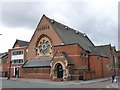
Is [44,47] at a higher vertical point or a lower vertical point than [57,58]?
higher

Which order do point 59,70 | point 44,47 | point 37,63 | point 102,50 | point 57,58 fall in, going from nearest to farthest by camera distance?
point 57,58 → point 59,70 → point 37,63 → point 44,47 → point 102,50

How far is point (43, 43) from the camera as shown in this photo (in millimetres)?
45438

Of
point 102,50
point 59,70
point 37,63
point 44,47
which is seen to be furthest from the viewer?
point 102,50

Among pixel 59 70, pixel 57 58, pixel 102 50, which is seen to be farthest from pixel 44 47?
pixel 102 50

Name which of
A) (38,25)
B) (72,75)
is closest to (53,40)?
(38,25)

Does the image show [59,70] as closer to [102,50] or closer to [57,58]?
[57,58]

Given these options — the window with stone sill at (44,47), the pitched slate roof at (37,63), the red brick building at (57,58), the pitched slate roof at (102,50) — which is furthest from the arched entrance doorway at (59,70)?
the pitched slate roof at (102,50)

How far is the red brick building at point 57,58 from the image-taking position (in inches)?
1447

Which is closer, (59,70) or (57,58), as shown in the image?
(57,58)

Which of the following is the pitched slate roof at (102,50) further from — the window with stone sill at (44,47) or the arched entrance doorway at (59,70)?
the window with stone sill at (44,47)

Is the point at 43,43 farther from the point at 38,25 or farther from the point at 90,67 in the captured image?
the point at 90,67

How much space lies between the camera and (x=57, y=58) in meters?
36.6

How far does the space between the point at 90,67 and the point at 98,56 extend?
143 inches

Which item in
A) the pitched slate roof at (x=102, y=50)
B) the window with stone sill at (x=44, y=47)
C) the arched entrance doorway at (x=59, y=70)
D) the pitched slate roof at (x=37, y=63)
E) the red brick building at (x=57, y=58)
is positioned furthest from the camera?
the pitched slate roof at (x=102, y=50)
